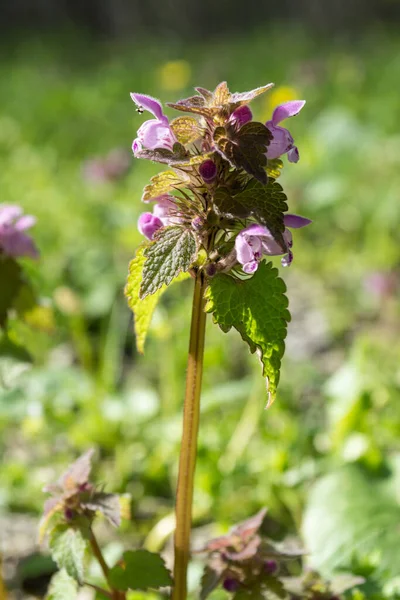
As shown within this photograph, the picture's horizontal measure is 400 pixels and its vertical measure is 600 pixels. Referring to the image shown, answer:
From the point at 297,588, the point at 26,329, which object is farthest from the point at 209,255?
the point at 26,329

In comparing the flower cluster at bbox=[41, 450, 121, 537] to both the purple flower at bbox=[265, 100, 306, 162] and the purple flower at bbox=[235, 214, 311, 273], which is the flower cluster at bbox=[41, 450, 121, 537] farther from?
the purple flower at bbox=[265, 100, 306, 162]

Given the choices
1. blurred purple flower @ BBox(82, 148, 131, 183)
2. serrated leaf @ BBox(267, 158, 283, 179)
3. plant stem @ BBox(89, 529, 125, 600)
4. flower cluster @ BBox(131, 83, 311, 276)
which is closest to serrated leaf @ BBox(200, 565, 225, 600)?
plant stem @ BBox(89, 529, 125, 600)

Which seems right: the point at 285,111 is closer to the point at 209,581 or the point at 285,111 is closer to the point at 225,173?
the point at 225,173

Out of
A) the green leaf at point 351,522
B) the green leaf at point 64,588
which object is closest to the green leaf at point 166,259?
the green leaf at point 64,588

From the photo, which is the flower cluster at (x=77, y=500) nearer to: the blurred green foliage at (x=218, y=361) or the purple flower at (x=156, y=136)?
the blurred green foliage at (x=218, y=361)

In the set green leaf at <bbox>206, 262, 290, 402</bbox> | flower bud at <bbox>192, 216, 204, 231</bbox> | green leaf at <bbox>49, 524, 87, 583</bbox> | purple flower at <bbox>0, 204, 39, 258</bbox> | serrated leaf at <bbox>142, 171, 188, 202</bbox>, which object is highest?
purple flower at <bbox>0, 204, 39, 258</bbox>

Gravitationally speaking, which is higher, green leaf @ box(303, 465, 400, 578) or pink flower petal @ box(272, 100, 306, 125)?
pink flower petal @ box(272, 100, 306, 125)

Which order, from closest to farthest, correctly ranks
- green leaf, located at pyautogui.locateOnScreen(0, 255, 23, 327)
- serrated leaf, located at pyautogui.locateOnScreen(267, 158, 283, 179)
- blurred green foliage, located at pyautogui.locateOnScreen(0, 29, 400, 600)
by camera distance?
serrated leaf, located at pyautogui.locateOnScreen(267, 158, 283, 179) < green leaf, located at pyautogui.locateOnScreen(0, 255, 23, 327) < blurred green foliage, located at pyautogui.locateOnScreen(0, 29, 400, 600)

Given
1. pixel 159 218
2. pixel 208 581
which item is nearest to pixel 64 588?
pixel 208 581
